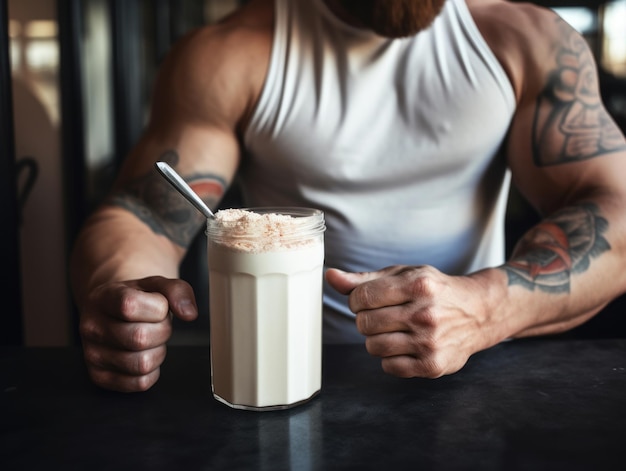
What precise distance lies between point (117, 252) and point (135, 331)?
13.4 inches

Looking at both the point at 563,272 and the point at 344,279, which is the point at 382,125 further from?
the point at 344,279

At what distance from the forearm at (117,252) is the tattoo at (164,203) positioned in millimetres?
18

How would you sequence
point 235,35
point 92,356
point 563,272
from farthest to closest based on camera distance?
point 235,35
point 563,272
point 92,356

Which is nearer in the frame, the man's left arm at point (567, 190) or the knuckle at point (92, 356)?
the knuckle at point (92, 356)

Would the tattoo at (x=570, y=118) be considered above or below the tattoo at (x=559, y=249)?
above

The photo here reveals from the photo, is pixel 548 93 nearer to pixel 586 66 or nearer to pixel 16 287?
pixel 586 66

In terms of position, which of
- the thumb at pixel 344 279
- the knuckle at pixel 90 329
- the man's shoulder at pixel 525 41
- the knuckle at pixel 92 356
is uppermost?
the man's shoulder at pixel 525 41

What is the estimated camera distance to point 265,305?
0.83 metres

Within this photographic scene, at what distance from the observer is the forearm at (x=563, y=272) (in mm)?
1075

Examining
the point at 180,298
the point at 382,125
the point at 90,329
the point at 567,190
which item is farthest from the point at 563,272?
the point at 90,329

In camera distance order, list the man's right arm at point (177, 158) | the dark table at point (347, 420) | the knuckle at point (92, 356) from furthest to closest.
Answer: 1. the man's right arm at point (177, 158)
2. the knuckle at point (92, 356)
3. the dark table at point (347, 420)

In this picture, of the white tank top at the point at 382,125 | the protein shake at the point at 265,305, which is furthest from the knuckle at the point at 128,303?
the white tank top at the point at 382,125

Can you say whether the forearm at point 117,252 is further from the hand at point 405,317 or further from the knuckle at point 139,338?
the hand at point 405,317

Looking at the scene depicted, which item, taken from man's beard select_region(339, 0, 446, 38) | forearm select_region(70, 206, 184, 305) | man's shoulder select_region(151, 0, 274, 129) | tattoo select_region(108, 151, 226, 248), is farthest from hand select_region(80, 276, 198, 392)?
man's beard select_region(339, 0, 446, 38)
